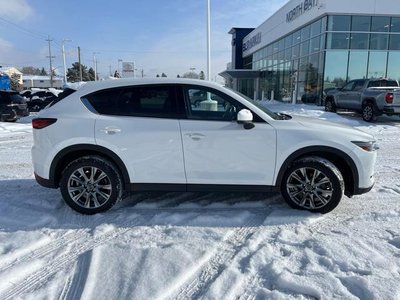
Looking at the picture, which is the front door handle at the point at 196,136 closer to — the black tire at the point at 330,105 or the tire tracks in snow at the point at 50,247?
the tire tracks in snow at the point at 50,247

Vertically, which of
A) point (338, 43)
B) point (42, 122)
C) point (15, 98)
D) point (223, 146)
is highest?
point (338, 43)

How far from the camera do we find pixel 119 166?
443cm

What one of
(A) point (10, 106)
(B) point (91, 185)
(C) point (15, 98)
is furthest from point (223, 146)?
(C) point (15, 98)

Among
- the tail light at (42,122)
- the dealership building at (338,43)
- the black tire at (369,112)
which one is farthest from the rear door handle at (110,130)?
the dealership building at (338,43)

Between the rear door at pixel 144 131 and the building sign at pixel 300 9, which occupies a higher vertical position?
the building sign at pixel 300 9

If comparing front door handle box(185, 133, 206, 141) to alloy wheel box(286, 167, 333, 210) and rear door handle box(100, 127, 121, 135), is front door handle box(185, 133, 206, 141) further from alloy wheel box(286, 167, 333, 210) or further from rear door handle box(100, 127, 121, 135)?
alloy wheel box(286, 167, 333, 210)

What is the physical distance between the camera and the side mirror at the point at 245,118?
13.6 ft

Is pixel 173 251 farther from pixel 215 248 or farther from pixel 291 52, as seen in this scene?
pixel 291 52

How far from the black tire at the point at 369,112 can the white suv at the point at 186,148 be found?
1169cm

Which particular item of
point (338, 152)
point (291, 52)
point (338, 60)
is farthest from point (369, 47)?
point (338, 152)

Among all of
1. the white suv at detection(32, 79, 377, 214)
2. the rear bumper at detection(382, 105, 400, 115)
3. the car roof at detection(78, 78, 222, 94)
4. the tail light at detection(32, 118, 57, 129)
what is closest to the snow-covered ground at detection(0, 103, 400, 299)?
the white suv at detection(32, 79, 377, 214)

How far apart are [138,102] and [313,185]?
2486mm

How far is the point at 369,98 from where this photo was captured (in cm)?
1491

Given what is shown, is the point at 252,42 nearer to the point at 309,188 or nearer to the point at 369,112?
the point at 369,112
